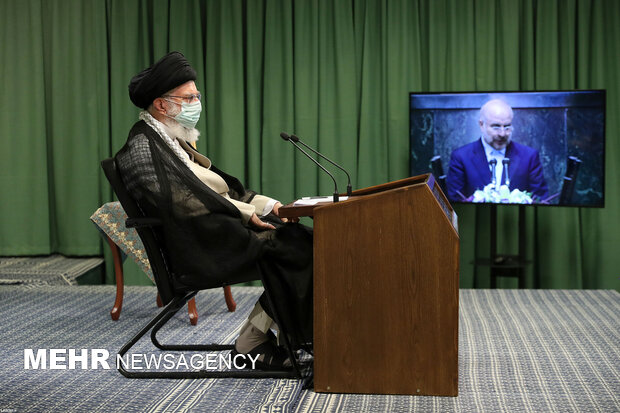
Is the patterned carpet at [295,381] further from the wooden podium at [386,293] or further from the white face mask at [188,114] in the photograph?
the white face mask at [188,114]

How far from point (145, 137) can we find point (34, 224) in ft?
9.12

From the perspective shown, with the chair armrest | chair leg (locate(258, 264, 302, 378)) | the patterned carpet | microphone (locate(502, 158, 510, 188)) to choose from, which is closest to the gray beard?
the chair armrest

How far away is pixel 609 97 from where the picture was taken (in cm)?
466

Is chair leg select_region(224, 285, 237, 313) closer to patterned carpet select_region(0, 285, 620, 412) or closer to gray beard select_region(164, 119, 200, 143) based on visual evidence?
patterned carpet select_region(0, 285, 620, 412)

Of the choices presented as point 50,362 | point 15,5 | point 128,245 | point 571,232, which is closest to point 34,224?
point 15,5

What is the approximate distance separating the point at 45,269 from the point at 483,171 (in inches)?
113

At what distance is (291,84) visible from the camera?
489 cm

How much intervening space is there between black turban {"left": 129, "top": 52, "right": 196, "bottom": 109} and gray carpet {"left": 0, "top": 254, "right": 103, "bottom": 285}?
214 cm

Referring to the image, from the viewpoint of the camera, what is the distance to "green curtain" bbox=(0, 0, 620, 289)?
468 centimetres

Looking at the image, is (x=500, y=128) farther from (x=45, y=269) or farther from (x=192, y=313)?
(x=45, y=269)

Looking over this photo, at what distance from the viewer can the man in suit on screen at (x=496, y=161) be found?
4.32m

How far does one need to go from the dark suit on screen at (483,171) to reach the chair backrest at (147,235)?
7.61ft

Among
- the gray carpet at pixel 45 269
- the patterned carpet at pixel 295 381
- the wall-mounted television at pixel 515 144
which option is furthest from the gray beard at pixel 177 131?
the gray carpet at pixel 45 269

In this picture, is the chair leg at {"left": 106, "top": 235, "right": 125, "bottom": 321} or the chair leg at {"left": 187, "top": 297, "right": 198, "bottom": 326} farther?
the chair leg at {"left": 106, "top": 235, "right": 125, "bottom": 321}
